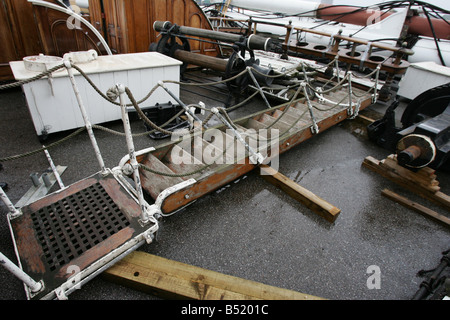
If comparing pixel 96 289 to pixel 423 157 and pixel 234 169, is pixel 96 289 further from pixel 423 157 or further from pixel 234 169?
pixel 423 157

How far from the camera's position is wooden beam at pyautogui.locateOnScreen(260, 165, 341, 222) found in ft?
9.18

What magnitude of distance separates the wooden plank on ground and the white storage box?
2.72 metres

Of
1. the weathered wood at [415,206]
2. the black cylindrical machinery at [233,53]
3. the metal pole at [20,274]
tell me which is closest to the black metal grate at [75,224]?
the metal pole at [20,274]

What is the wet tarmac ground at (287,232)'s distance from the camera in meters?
2.21

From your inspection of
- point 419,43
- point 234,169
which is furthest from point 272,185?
point 419,43

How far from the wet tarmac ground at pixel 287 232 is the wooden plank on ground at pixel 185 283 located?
0.47 feet

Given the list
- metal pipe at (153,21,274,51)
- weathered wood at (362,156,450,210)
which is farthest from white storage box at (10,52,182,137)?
weathered wood at (362,156,450,210)

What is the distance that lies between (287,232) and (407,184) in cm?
223

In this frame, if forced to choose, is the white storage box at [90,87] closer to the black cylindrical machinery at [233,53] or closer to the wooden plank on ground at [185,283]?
the black cylindrical machinery at [233,53]

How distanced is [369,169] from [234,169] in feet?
8.08

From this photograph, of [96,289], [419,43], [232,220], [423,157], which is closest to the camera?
[96,289]

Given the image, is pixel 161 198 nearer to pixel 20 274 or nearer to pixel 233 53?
pixel 20 274

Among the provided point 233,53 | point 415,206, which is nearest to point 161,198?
point 415,206

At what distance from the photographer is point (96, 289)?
6.51ft
